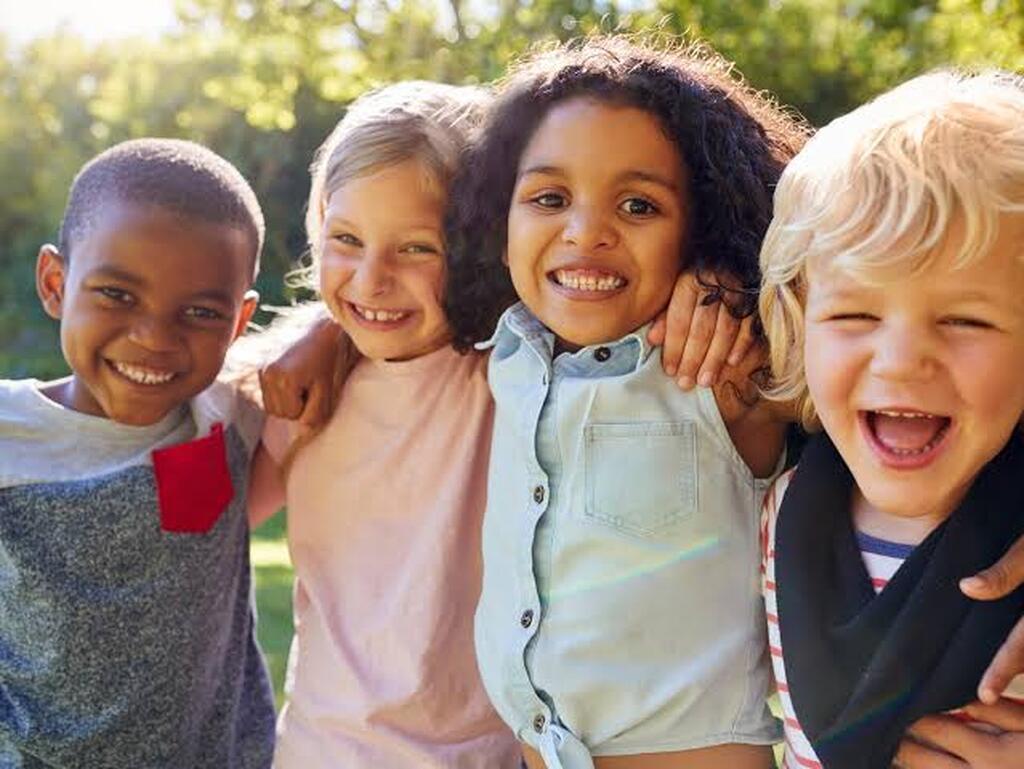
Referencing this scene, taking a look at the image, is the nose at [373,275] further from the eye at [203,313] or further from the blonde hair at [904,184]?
the blonde hair at [904,184]

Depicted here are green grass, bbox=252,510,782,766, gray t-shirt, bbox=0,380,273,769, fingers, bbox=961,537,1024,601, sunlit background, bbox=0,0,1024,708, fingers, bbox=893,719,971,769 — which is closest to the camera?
fingers, bbox=961,537,1024,601

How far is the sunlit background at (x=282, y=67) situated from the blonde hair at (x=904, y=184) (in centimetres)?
351

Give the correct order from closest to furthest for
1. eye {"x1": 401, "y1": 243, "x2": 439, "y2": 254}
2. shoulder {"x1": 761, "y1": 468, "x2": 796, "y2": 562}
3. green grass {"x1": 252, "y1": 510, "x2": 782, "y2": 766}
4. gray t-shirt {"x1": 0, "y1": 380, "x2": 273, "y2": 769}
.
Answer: shoulder {"x1": 761, "y1": 468, "x2": 796, "y2": 562}, gray t-shirt {"x1": 0, "y1": 380, "x2": 273, "y2": 769}, eye {"x1": 401, "y1": 243, "x2": 439, "y2": 254}, green grass {"x1": 252, "y1": 510, "x2": 782, "y2": 766}

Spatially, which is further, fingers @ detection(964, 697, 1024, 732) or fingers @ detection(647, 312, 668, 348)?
fingers @ detection(647, 312, 668, 348)

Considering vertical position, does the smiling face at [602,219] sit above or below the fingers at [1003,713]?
above

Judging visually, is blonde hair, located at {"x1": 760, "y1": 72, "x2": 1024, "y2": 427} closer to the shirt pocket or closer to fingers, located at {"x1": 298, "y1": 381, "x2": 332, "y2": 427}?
the shirt pocket

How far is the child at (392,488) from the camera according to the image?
246 centimetres

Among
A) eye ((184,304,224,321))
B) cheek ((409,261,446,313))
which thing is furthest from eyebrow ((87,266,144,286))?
cheek ((409,261,446,313))

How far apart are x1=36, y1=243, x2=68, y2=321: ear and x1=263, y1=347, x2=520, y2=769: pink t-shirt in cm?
53

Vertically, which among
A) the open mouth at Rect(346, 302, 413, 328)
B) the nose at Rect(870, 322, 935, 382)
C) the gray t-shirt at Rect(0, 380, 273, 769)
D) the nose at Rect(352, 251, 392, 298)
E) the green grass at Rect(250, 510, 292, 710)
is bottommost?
the green grass at Rect(250, 510, 292, 710)

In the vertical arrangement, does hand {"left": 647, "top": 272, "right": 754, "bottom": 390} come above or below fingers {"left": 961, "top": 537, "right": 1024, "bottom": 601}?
above

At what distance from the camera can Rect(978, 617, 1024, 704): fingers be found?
1.74 metres

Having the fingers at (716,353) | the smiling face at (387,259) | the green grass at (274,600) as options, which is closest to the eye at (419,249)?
the smiling face at (387,259)

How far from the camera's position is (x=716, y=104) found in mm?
2283
